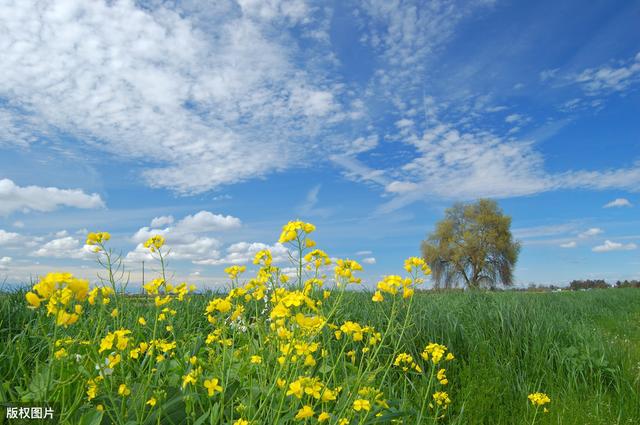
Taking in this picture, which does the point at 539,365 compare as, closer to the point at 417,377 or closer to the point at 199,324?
the point at 417,377

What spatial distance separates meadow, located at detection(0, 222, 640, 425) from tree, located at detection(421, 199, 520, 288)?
28.5 m

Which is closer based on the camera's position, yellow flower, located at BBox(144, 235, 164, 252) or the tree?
yellow flower, located at BBox(144, 235, 164, 252)

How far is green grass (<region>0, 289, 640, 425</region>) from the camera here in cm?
519

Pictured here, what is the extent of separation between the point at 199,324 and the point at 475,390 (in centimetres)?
393

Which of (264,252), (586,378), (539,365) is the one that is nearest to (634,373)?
(586,378)

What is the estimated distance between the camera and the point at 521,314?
7.58m

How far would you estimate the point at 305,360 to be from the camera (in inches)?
133

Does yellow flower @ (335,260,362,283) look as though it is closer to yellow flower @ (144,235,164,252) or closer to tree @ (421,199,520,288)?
yellow flower @ (144,235,164,252)

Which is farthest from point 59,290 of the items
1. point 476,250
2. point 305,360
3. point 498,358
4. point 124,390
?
point 476,250

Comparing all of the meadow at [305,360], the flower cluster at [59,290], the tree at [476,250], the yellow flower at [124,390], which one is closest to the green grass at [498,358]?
the meadow at [305,360]

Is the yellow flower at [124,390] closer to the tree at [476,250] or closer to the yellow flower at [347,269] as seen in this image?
the yellow flower at [347,269]

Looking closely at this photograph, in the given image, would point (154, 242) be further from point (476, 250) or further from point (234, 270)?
point (476, 250)

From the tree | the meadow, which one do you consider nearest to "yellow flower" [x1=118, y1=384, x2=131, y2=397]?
the meadow

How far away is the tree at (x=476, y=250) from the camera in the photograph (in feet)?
118
